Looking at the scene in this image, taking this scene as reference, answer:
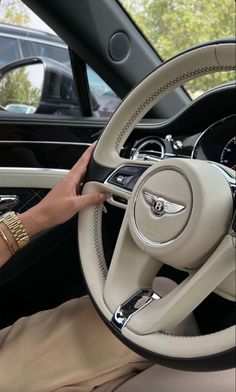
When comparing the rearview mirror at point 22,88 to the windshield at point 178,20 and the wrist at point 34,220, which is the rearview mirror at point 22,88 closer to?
the windshield at point 178,20

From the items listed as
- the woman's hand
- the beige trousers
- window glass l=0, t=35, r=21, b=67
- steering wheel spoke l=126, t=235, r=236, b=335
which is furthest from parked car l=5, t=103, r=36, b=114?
steering wheel spoke l=126, t=235, r=236, b=335

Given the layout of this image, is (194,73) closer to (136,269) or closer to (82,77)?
(136,269)

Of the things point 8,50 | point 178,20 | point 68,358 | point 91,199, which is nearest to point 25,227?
point 91,199

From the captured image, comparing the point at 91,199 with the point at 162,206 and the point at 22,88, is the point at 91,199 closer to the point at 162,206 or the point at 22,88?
the point at 162,206

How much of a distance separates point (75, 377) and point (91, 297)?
15cm

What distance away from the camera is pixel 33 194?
1.59 m

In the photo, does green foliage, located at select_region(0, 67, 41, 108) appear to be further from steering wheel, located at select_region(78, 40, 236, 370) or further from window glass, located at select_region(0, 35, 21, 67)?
steering wheel, located at select_region(78, 40, 236, 370)

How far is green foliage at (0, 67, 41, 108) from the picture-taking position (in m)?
1.75

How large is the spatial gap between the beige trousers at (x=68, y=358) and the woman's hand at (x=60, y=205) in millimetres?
198

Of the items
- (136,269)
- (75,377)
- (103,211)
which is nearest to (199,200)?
(136,269)

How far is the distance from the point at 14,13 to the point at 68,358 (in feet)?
3.24

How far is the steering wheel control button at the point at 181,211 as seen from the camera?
0.97m

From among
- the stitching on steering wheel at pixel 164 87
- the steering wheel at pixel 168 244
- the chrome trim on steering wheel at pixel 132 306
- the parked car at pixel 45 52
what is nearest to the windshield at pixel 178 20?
the parked car at pixel 45 52

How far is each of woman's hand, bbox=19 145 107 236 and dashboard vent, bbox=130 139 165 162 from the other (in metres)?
0.20
